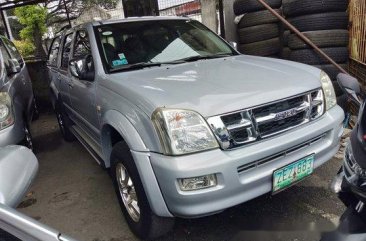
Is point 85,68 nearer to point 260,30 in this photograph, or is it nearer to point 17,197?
point 17,197

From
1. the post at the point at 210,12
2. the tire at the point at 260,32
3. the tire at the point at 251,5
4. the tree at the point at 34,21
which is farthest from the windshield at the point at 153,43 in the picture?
the tree at the point at 34,21

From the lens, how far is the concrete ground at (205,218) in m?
2.62

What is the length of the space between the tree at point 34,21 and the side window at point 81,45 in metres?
13.1

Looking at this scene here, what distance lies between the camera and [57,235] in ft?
3.80

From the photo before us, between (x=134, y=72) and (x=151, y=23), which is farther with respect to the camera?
(x=151, y=23)

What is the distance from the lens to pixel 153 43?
332 cm

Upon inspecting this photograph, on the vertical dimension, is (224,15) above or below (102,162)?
above

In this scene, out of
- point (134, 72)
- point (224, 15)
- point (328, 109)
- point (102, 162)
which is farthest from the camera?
point (224, 15)

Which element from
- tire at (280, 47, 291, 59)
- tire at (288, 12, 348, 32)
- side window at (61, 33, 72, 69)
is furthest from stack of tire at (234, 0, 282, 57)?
side window at (61, 33, 72, 69)

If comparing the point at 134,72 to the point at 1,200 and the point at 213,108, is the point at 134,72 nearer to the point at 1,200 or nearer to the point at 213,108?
the point at 213,108

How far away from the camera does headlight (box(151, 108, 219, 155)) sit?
207cm

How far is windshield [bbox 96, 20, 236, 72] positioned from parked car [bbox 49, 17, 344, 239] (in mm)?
17

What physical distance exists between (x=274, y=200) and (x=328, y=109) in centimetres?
93

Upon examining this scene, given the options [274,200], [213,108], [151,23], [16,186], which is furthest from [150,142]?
[151,23]
